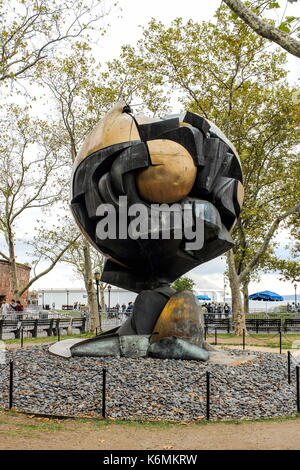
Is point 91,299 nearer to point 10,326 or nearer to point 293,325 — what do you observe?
point 10,326

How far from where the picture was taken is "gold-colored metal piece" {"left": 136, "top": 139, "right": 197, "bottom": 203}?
11125 millimetres

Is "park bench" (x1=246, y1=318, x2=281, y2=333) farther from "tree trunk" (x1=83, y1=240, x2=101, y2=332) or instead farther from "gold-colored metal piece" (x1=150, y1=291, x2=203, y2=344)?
"gold-colored metal piece" (x1=150, y1=291, x2=203, y2=344)

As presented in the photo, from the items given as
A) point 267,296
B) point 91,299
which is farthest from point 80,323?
point 267,296

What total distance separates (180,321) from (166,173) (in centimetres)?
344

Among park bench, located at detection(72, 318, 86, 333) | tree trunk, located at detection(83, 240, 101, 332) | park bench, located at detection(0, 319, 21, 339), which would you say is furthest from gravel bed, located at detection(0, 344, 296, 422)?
park bench, located at detection(72, 318, 86, 333)

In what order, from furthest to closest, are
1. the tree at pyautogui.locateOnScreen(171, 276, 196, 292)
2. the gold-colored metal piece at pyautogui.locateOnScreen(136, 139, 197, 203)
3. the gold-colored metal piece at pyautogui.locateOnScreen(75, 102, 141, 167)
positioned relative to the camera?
the tree at pyautogui.locateOnScreen(171, 276, 196, 292) → the gold-colored metal piece at pyautogui.locateOnScreen(75, 102, 141, 167) → the gold-colored metal piece at pyautogui.locateOnScreen(136, 139, 197, 203)

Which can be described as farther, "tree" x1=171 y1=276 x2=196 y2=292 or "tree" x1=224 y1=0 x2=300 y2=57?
"tree" x1=171 y1=276 x2=196 y2=292

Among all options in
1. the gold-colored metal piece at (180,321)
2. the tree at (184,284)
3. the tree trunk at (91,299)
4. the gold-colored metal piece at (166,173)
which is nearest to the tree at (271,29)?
the gold-colored metal piece at (166,173)

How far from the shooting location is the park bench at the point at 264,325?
25562 millimetres

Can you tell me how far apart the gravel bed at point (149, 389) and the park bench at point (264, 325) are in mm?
14547

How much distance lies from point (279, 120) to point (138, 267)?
1624cm

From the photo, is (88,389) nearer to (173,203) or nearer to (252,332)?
(173,203)

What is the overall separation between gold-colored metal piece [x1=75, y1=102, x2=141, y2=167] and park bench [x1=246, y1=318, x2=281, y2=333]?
16.7m

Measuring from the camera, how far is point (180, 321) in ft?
37.6
